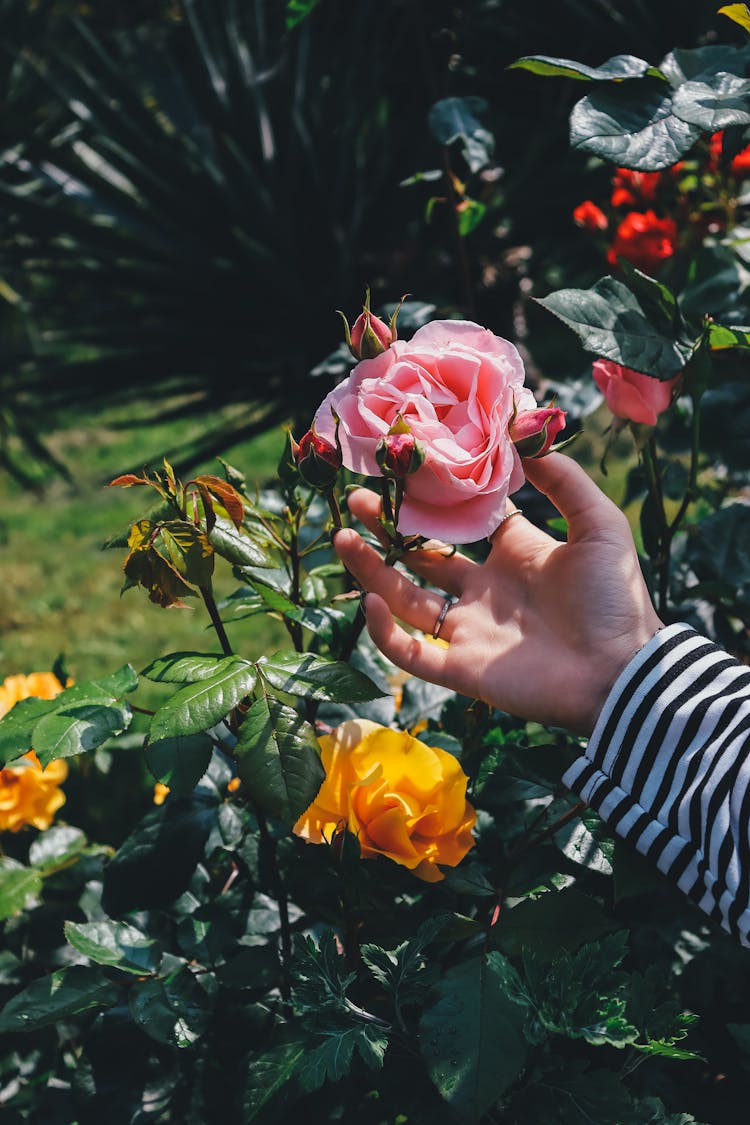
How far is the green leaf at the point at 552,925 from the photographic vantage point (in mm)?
666

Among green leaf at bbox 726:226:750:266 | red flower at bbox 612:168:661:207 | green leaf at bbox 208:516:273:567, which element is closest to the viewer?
green leaf at bbox 208:516:273:567

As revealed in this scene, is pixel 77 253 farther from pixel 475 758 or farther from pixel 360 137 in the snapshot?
pixel 475 758

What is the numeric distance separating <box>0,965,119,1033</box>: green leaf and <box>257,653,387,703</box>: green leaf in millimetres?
305

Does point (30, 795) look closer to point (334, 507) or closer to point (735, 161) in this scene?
point (334, 507)

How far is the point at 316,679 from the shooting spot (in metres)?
0.68

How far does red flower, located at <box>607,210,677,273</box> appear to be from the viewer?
1.40 m

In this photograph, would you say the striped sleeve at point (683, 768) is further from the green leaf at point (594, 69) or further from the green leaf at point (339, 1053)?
the green leaf at point (594, 69)

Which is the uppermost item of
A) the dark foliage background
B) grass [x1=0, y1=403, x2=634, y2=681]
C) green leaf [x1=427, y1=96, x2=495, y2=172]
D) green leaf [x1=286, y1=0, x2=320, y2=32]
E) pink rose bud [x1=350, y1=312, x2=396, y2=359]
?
green leaf [x1=286, y1=0, x2=320, y2=32]

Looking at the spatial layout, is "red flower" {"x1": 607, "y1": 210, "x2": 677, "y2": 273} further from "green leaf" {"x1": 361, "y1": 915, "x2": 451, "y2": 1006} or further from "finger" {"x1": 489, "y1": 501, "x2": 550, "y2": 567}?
"green leaf" {"x1": 361, "y1": 915, "x2": 451, "y2": 1006}

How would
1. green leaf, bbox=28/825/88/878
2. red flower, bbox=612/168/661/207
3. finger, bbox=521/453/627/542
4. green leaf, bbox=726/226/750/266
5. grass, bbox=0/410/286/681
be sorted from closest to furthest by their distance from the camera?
finger, bbox=521/453/627/542 → green leaf, bbox=28/825/88/878 → green leaf, bbox=726/226/750/266 → red flower, bbox=612/168/661/207 → grass, bbox=0/410/286/681

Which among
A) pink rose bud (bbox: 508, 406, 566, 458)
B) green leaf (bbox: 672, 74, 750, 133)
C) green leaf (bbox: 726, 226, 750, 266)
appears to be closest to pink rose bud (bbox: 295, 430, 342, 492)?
pink rose bud (bbox: 508, 406, 566, 458)

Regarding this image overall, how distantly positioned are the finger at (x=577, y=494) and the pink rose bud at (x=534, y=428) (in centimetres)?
10

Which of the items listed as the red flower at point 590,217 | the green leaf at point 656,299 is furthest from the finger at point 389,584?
the red flower at point 590,217

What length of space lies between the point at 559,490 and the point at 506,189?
7.70 ft
